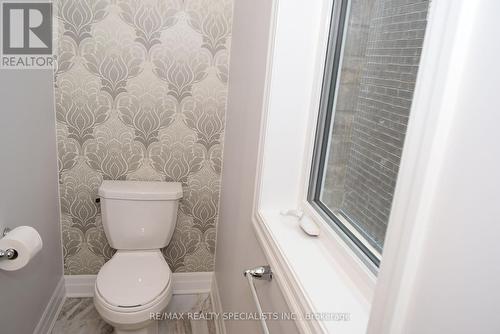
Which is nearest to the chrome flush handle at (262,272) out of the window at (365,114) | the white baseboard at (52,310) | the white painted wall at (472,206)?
the window at (365,114)

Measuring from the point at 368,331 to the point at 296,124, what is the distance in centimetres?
83

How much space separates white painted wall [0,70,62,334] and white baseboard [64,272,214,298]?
0.44ft

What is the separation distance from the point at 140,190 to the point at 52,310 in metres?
0.82

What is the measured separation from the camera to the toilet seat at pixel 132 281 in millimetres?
1595

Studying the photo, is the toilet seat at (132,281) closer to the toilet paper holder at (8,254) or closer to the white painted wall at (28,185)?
the white painted wall at (28,185)

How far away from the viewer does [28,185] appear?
1.64 meters

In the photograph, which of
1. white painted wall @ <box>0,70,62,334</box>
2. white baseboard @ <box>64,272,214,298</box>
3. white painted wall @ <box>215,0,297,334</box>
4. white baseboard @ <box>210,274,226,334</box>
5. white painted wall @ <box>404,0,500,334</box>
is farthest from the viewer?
white baseboard @ <box>64,272,214,298</box>

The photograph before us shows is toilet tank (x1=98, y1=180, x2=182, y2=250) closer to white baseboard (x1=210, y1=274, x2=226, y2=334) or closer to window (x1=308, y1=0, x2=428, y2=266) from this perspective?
white baseboard (x1=210, y1=274, x2=226, y2=334)

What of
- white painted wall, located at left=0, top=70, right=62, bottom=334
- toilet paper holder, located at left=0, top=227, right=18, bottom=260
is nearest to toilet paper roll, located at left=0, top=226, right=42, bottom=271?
toilet paper holder, located at left=0, top=227, right=18, bottom=260

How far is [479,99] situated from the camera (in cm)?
41

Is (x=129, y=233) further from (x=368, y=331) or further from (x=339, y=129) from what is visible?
(x=368, y=331)

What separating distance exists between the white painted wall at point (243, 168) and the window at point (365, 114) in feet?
0.85

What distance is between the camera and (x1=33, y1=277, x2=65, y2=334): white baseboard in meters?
1.82

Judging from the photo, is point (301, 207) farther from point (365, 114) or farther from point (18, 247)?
point (18, 247)
